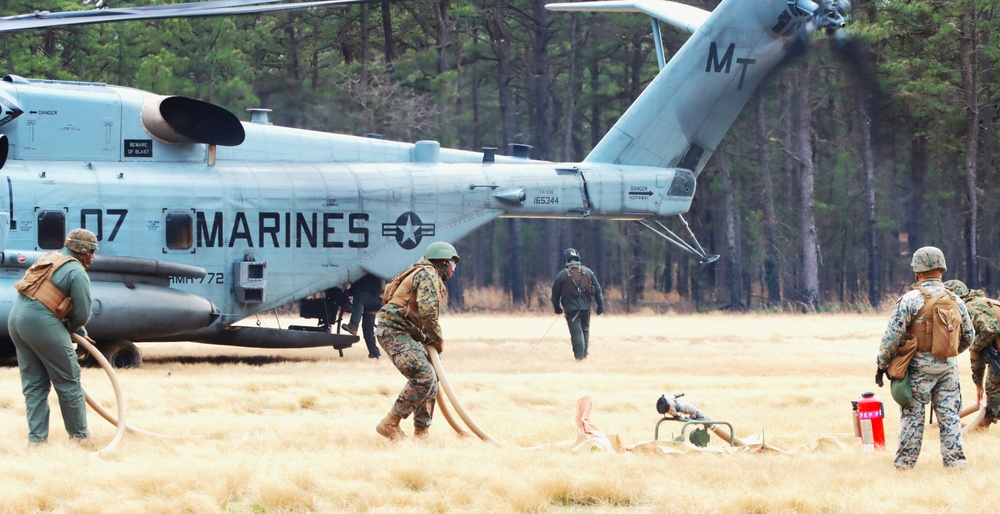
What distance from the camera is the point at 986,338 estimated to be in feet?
32.2

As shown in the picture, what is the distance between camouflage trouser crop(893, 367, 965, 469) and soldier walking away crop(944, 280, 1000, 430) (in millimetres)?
1482

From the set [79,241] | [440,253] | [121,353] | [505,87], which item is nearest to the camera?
[79,241]

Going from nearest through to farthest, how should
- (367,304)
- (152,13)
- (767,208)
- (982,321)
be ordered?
(982,321)
(152,13)
(367,304)
(767,208)

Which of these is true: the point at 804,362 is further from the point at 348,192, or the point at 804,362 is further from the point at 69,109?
the point at 69,109

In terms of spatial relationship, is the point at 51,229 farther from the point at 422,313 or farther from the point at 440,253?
the point at 422,313

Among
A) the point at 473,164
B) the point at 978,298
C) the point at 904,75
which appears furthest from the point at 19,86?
the point at 904,75

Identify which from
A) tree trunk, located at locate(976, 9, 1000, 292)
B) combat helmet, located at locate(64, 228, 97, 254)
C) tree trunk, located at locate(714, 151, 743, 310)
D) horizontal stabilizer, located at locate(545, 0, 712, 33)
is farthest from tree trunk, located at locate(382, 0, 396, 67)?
combat helmet, located at locate(64, 228, 97, 254)

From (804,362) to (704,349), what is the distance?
292 cm

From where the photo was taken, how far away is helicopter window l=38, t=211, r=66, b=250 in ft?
48.7

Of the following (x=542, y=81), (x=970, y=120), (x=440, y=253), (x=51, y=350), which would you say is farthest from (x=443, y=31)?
(x=51, y=350)

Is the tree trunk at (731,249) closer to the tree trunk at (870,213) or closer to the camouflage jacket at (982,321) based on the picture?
the tree trunk at (870,213)

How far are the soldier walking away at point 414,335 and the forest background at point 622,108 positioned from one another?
13536mm

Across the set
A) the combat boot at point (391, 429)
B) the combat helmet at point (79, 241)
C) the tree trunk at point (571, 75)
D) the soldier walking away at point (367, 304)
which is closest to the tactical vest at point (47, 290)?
the combat helmet at point (79, 241)

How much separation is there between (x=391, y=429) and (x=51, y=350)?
8.33 feet
